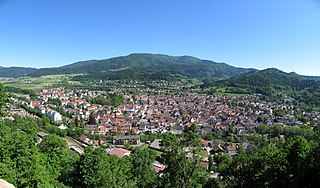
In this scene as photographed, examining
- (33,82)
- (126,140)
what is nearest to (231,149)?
(126,140)

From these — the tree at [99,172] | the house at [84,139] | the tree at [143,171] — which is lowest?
the house at [84,139]

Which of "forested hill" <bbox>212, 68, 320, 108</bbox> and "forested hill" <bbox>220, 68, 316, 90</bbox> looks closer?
"forested hill" <bbox>212, 68, 320, 108</bbox>

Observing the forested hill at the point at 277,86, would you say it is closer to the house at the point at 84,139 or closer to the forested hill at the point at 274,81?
the forested hill at the point at 274,81

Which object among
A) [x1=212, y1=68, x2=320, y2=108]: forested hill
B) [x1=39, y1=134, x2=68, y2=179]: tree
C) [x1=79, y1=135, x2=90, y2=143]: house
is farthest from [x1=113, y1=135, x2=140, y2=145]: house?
[x1=212, y1=68, x2=320, y2=108]: forested hill

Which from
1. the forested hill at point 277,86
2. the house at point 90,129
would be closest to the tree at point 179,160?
the house at point 90,129

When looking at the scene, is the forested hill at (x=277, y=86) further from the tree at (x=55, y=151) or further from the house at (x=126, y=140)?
the tree at (x=55, y=151)

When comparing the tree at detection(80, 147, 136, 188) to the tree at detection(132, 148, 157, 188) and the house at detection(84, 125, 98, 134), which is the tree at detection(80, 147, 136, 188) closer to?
the tree at detection(132, 148, 157, 188)

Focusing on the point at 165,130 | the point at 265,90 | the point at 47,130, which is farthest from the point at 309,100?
the point at 47,130

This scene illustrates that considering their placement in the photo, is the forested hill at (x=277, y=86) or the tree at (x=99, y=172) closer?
the tree at (x=99, y=172)

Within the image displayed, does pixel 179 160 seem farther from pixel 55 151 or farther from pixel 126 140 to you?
pixel 126 140

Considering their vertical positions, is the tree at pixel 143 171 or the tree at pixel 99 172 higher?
the tree at pixel 99 172

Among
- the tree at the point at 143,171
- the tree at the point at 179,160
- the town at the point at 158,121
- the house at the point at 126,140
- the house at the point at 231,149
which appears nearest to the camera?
the tree at the point at 179,160

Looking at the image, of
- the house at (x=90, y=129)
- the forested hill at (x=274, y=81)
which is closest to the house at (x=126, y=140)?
the house at (x=90, y=129)

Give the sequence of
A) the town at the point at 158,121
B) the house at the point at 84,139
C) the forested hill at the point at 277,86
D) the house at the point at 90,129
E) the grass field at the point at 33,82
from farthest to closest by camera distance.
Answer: the grass field at the point at 33,82 < the forested hill at the point at 277,86 < the house at the point at 90,129 < the town at the point at 158,121 < the house at the point at 84,139
